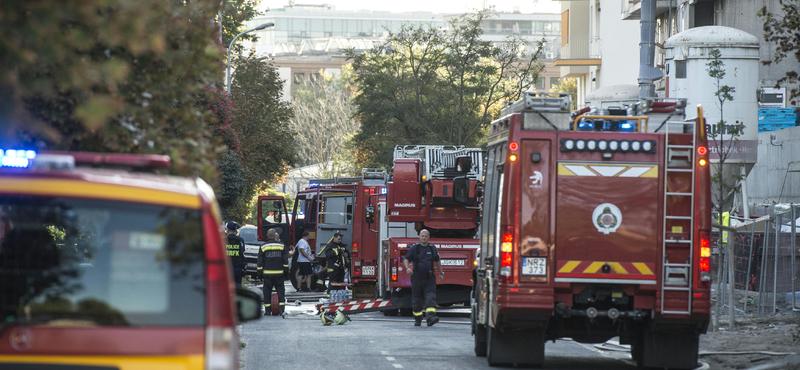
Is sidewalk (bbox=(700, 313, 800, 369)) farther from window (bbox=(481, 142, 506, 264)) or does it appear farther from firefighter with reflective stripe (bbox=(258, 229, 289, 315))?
firefighter with reflective stripe (bbox=(258, 229, 289, 315))

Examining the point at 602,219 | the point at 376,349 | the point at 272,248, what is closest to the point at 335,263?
the point at 272,248

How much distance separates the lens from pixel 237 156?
4441cm

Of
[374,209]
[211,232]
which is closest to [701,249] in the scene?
[211,232]

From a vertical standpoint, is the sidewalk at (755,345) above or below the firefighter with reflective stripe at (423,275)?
below

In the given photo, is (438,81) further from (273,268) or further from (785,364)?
(785,364)

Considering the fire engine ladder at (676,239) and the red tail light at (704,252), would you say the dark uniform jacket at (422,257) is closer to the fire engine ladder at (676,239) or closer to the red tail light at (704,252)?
the fire engine ladder at (676,239)

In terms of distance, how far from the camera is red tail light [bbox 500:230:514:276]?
15461 millimetres

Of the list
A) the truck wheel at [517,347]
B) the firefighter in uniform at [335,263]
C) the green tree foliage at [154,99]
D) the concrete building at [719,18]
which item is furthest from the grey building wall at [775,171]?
the green tree foliage at [154,99]

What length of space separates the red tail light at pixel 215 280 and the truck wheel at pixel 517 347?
31.7 feet

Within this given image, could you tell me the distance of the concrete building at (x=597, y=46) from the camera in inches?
2330

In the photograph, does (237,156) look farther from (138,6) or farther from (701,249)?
(138,6)

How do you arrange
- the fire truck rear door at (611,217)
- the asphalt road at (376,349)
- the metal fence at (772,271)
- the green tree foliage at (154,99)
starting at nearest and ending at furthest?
the green tree foliage at (154,99), the fire truck rear door at (611,217), the asphalt road at (376,349), the metal fence at (772,271)

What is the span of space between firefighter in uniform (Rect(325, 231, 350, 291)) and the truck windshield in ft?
90.7

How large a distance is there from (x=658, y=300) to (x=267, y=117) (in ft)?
133
